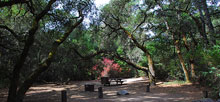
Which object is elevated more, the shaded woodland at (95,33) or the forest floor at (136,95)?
the shaded woodland at (95,33)

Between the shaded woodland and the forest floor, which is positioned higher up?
the shaded woodland

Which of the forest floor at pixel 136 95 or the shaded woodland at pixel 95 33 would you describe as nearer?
the shaded woodland at pixel 95 33

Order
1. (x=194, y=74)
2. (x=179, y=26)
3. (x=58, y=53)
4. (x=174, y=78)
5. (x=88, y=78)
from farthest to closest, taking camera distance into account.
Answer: (x=88, y=78) → (x=174, y=78) → (x=58, y=53) → (x=194, y=74) → (x=179, y=26)

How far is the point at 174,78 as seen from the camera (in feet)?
48.2

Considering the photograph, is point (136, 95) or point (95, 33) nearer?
point (136, 95)

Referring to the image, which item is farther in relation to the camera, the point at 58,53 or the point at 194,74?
the point at 58,53

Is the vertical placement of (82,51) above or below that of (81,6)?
below

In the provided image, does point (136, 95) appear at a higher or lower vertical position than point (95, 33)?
lower

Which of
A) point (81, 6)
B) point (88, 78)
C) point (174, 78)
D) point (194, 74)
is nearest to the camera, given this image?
point (81, 6)

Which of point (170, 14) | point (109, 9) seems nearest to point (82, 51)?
point (109, 9)

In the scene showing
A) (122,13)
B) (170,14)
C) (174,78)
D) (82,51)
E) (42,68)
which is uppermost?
(122,13)

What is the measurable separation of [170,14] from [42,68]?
941 centimetres

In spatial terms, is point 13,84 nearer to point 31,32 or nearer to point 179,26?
point 31,32

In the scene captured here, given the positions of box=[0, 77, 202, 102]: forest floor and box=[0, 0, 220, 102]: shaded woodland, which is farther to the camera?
box=[0, 77, 202, 102]: forest floor
